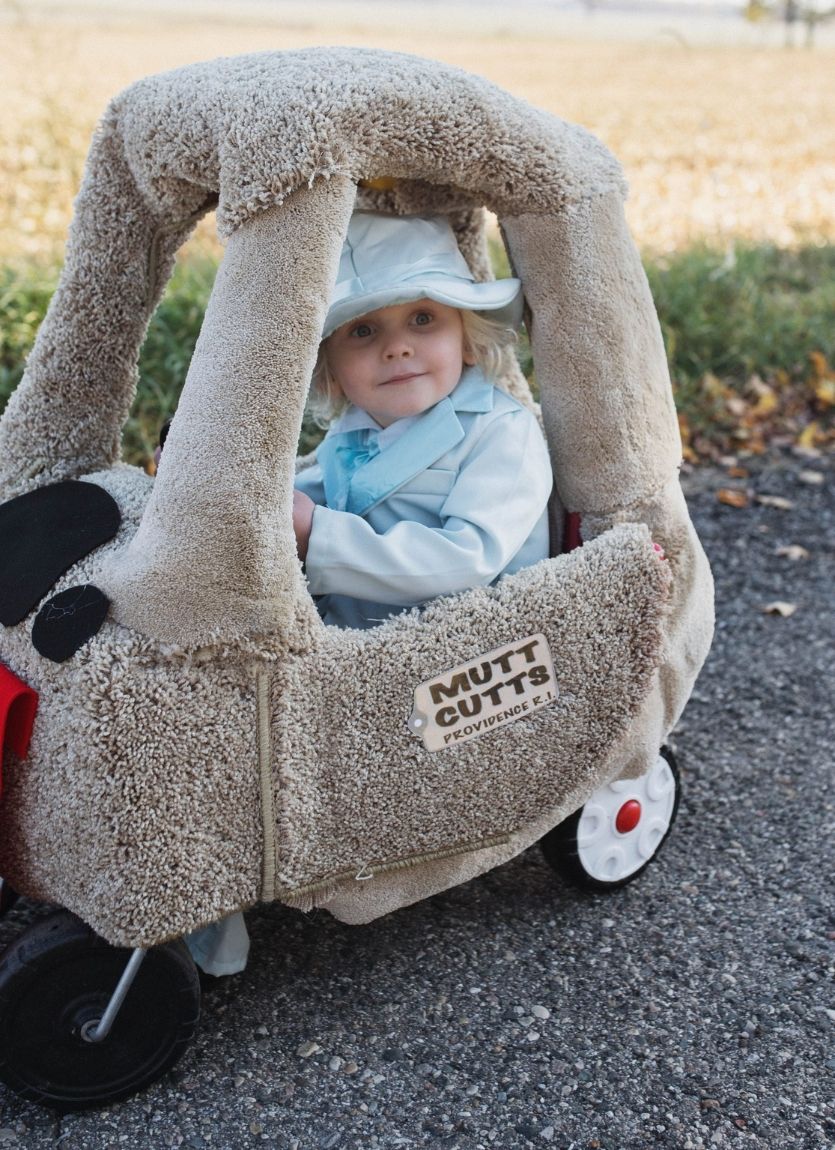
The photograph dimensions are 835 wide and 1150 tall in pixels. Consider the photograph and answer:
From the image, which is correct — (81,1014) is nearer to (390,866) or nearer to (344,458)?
(390,866)

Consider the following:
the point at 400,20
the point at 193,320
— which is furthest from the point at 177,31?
the point at 193,320

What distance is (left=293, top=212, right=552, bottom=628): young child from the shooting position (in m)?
1.82

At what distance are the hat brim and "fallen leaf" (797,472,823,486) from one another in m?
2.45

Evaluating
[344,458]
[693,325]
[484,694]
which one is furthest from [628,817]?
[693,325]

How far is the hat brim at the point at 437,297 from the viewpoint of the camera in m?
1.91

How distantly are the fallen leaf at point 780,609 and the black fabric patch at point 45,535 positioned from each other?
2150mm

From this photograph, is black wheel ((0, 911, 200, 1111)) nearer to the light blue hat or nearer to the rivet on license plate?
the rivet on license plate

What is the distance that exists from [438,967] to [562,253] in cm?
121

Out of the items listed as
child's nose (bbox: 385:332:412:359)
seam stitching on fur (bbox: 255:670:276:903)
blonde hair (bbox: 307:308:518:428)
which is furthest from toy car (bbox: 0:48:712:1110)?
child's nose (bbox: 385:332:412:359)

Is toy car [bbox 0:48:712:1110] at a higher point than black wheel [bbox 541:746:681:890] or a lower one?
higher

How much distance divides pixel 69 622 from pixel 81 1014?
1.88ft

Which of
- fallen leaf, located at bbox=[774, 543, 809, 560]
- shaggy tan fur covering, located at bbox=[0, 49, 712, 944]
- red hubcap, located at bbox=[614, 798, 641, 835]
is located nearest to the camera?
shaggy tan fur covering, located at bbox=[0, 49, 712, 944]

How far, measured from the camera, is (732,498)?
13.1ft

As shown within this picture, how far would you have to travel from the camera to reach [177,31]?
1539 centimetres
